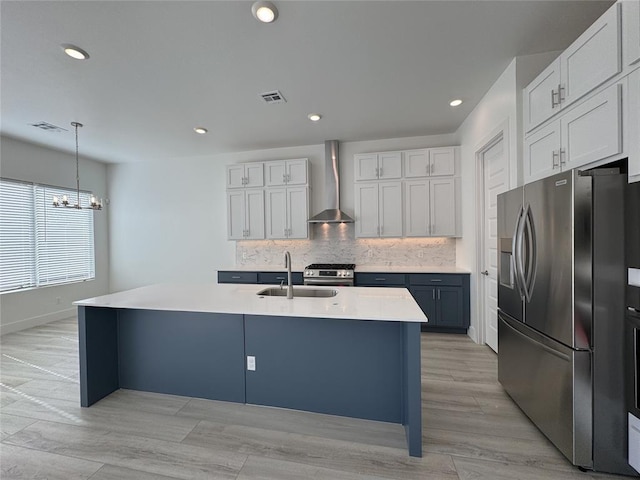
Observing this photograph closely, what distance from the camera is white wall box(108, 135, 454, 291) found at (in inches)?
206

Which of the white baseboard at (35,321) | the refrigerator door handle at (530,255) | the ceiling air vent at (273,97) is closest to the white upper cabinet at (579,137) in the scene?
the refrigerator door handle at (530,255)

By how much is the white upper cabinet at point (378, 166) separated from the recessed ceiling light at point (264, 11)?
2644 mm

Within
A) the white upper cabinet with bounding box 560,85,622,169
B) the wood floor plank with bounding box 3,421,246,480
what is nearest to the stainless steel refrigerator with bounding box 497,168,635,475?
the white upper cabinet with bounding box 560,85,622,169

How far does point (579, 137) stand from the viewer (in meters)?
1.81

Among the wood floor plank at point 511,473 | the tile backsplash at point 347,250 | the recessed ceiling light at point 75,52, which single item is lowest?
the wood floor plank at point 511,473

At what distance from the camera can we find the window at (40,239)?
418 cm

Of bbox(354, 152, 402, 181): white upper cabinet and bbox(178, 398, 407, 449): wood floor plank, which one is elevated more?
bbox(354, 152, 402, 181): white upper cabinet

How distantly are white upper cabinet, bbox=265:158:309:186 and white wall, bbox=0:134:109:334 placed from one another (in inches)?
139

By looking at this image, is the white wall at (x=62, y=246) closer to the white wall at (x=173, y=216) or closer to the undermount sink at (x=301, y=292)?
the white wall at (x=173, y=216)

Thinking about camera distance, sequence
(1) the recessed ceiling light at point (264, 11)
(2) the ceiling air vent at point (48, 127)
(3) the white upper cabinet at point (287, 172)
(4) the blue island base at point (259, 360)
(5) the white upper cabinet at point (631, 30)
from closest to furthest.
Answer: (5) the white upper cabinet at point (631, 30), (1) the recessed ceiling light at point (264, 11), (4) the blue island base at point (259, 360), (2) the ceiling air vent at point (48, 127), (3) the white upper cabinet at point (287, 172)

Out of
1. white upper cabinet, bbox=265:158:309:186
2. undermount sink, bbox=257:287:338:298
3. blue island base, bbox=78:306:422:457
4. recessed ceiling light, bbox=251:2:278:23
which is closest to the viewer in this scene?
recessed ceiling light, bbox=251:2:278:23

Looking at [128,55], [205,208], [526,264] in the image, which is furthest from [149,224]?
[526,264]

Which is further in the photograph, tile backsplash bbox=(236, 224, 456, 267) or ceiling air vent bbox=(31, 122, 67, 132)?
tile backsplash bbox=(236, 224, 456, 267)

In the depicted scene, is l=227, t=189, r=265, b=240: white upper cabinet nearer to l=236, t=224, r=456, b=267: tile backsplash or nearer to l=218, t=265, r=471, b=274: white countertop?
l=236, t=224, r=456, b=267: tile backsplash
